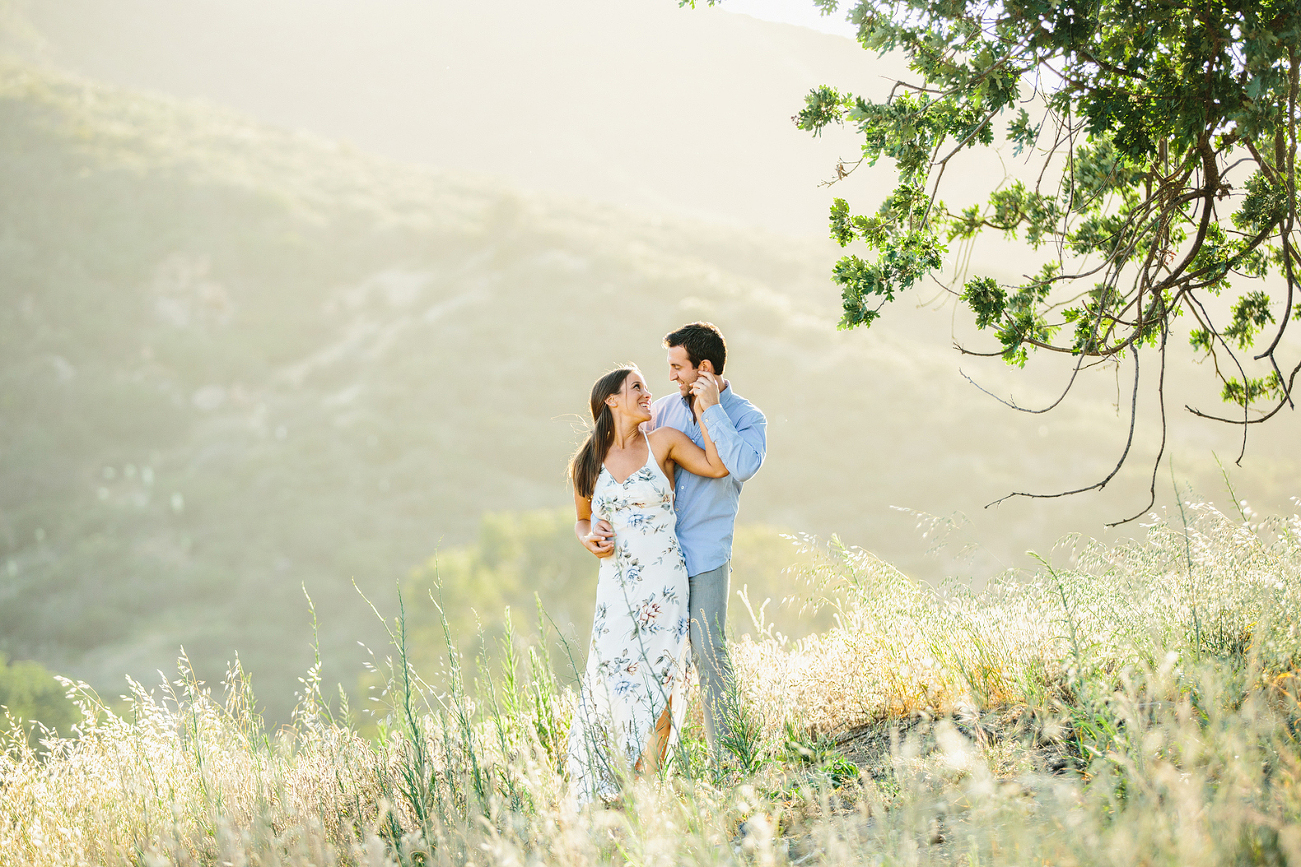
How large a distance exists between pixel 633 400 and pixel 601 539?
65cm

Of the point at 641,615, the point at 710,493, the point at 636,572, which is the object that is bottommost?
the point at 641,615

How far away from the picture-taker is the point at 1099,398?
7544 cm

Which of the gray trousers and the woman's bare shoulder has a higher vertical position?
the woman's bare shoulder

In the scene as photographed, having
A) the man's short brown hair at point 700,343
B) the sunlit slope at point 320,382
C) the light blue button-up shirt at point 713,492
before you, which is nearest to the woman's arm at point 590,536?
the light blue button-up shirt at point 713,492

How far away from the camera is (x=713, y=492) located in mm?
3869

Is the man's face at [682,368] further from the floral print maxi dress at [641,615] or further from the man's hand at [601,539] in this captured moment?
the man's hand at [601,539]

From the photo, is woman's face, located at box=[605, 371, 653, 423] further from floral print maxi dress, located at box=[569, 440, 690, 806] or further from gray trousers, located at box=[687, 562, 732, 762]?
gray trousers, located at box=[687, 562, 732, 762]

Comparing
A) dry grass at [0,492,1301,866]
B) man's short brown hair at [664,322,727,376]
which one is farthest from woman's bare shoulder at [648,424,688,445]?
dry grass at [0,492,1301,866]

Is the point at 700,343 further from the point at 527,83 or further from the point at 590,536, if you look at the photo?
the point at 527,83

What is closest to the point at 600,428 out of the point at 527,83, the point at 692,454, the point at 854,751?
the point at 692,454

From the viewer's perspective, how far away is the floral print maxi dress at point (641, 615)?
375 cm

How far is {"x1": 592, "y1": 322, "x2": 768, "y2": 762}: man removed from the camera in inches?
143

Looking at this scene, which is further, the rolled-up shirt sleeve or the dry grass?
the rolled-up shirt sleeve

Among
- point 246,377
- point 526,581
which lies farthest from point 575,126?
point 526,581
